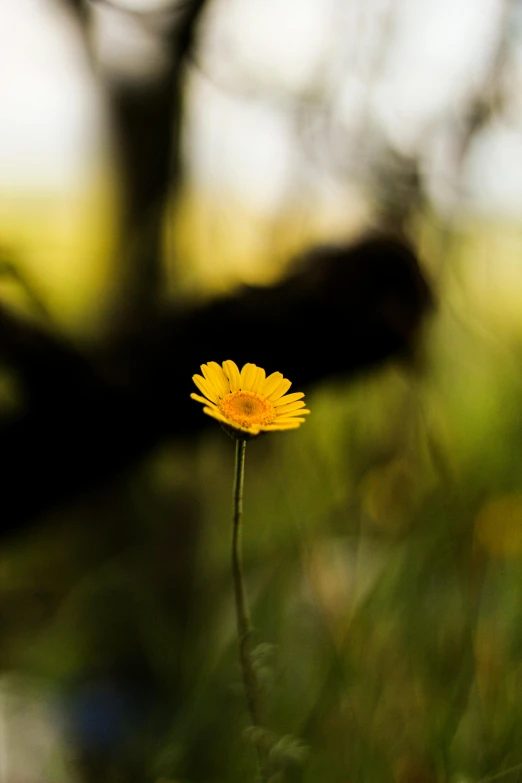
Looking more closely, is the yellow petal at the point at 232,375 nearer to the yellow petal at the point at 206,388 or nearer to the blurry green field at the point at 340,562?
the yellow petal at the point at 206,388

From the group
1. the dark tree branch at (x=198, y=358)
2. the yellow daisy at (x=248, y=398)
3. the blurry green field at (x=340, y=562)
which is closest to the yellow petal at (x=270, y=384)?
the yellow daisy at (x=248, y=398)

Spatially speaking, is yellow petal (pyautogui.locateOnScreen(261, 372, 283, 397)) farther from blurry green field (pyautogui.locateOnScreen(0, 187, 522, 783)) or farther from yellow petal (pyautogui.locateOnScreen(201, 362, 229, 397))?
blurry green field (pyautogui.locateOnScreen(0, 187, 522, 783))

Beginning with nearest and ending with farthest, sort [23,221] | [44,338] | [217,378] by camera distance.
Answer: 1. [217,378]
2. [44,338]
3. [23,221]

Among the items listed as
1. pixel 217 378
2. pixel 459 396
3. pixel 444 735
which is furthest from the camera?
pixel 459 396

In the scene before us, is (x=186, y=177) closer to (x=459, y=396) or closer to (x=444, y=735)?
(x=459, y=396)

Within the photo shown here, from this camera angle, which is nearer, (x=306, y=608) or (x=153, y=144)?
(x=306, y=608)

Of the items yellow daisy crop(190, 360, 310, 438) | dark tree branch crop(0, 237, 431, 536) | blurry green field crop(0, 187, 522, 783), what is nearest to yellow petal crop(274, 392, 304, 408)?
yellow daisy crop(190, 360, 310, 438)

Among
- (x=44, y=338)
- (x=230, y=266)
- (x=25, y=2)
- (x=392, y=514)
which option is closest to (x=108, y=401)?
(x=44, y=338)

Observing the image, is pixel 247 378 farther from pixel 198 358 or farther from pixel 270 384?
pixel 198 358
